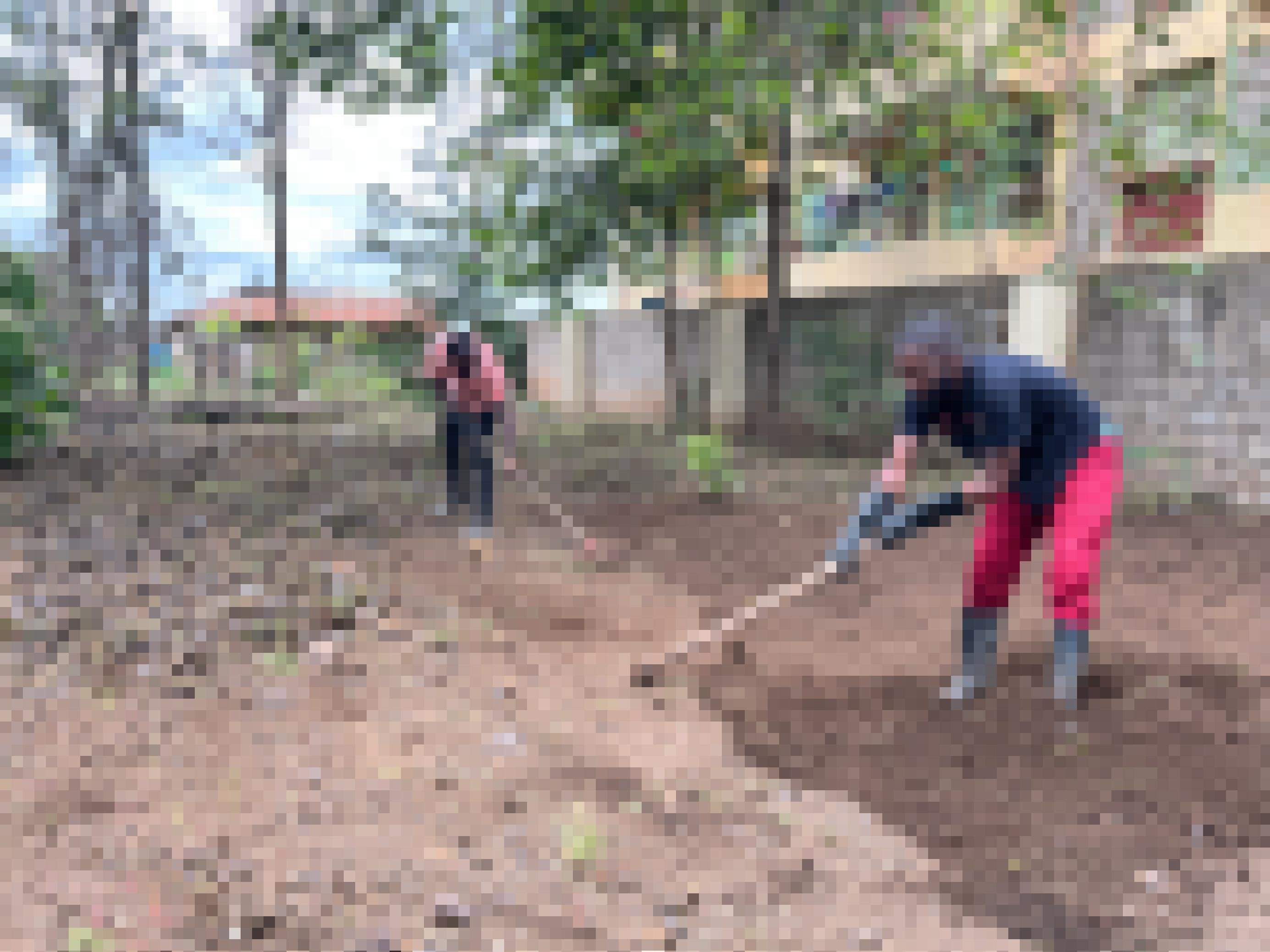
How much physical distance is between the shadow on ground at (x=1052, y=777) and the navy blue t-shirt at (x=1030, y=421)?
937 millimetres

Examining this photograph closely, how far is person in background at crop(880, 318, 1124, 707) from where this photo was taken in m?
4.33

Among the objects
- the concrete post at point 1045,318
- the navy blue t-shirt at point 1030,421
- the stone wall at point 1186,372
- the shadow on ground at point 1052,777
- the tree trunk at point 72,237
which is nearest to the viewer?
the shadow on ground at point 1052,777

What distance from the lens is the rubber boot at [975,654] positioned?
4.89 metres

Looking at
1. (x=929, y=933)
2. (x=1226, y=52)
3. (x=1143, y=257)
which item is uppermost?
(x=1226, y=52)

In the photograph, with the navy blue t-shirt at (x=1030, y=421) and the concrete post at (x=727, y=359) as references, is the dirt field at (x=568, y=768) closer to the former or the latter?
the navy blue t-shirt at (x=1030, y=421)

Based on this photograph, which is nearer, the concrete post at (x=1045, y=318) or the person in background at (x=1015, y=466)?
the person in background at (x=1015, y=466)

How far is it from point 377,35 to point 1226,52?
298 inches

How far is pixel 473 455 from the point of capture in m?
7.59

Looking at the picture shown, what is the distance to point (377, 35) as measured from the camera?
29.7ft

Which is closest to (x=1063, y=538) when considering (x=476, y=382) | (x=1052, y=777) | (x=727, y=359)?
(x=1052, y=777)

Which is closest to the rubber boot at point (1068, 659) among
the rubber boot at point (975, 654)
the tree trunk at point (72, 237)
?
the rubber boot at point (975, 654)

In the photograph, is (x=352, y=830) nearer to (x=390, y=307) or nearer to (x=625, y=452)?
(x=625, y=452)

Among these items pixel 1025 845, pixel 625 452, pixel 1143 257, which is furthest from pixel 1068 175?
pixel 1025 845

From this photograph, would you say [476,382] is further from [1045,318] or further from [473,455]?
[1045,318]
